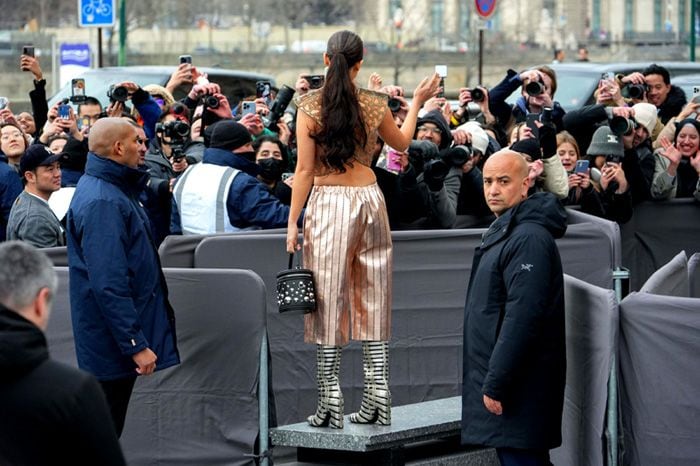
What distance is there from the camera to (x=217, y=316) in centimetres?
765

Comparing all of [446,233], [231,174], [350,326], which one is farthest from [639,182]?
[350,326]

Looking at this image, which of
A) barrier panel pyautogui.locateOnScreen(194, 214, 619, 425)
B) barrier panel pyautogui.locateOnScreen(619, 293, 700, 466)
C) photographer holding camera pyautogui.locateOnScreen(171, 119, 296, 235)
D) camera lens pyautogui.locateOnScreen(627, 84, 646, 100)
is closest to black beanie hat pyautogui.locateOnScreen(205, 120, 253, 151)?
photographer holding camera pyautogui.locateOnScreen(171, 119, 296, 235)

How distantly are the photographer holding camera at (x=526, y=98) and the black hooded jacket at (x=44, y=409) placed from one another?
6.79 m

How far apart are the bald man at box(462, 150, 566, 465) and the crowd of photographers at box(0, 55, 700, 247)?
Answer: 2.20 meters

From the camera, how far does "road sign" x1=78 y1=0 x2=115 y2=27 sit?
17531mm

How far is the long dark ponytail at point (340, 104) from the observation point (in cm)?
709

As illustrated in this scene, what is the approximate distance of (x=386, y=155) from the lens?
9406mm

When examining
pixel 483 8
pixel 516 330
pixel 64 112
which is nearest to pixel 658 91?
pixel 64 112

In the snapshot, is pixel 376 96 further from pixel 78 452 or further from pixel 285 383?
pixel 78 452

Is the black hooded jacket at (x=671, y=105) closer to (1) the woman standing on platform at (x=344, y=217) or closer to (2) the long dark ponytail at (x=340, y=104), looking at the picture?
(1) the woman standing on platform at (x=344, y=217)

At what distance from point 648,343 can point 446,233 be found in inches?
88.3

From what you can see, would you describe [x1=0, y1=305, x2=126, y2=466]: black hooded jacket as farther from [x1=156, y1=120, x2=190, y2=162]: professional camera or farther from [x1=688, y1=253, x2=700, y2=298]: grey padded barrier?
[x1=156, y1=120, x2=190, y2=162]: professional camera

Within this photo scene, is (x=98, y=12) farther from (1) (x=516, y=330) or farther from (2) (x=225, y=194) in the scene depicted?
(1) (x=516, y=330)

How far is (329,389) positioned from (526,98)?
14.7 ft
